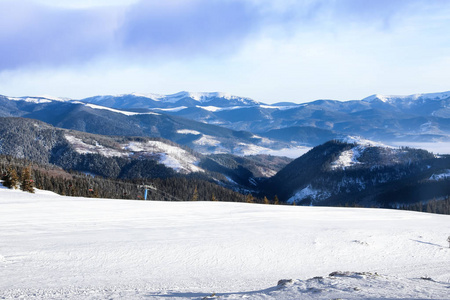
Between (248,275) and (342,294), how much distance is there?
502cm

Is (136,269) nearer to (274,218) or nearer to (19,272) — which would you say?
(19,272)

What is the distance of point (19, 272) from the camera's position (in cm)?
1228

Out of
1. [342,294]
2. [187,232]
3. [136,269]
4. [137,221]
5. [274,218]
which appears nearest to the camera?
[342,294]

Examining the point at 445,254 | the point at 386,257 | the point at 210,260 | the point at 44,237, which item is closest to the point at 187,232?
the point at 210,260

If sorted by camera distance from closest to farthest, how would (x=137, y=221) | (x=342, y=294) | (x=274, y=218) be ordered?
(x=342, y=294) → (x=137, y=221) → (x=274, y=218)

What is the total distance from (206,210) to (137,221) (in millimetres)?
6884

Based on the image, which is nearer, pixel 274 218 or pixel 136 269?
pixel 136 269

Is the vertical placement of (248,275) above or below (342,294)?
below

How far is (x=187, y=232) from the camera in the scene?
19281mm

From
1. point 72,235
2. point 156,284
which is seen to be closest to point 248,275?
point 156,284

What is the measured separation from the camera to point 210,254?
51.8 feet

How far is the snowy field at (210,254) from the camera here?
1059cm

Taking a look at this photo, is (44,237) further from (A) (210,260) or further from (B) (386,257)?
(B) (386,257)

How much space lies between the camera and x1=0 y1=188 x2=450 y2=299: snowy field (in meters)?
10.6
